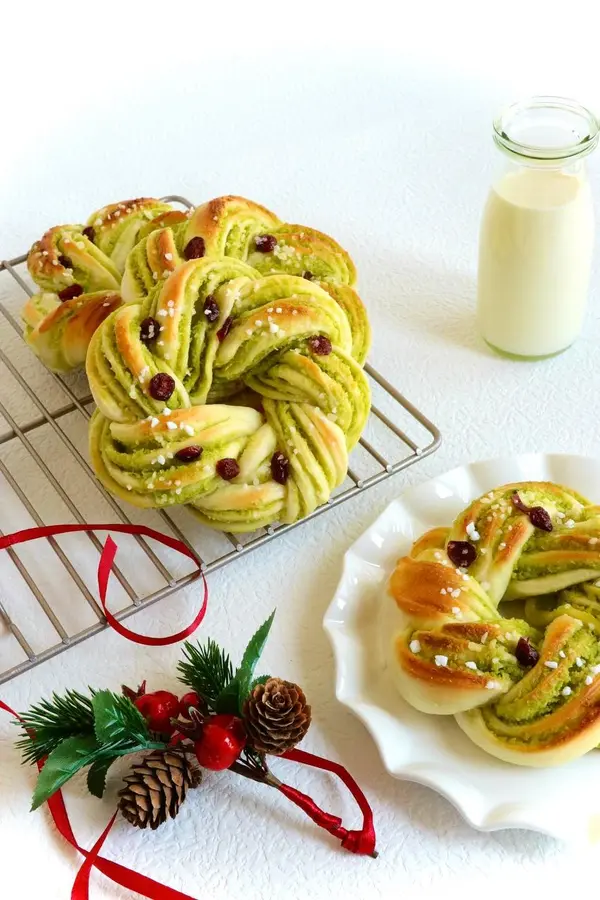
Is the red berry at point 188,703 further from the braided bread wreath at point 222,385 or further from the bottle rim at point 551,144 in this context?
the bottle rim at point 551,144

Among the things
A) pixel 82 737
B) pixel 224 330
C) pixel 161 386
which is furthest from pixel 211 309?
pixel 82 737

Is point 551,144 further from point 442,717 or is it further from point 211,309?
point 442,717

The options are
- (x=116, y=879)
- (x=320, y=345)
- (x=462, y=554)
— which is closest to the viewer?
(x=116, y=879)

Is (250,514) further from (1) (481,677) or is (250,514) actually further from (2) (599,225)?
(2) (599,225)

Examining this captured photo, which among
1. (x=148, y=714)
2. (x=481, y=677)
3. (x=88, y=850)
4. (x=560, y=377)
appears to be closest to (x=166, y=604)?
(x=148, y=714)

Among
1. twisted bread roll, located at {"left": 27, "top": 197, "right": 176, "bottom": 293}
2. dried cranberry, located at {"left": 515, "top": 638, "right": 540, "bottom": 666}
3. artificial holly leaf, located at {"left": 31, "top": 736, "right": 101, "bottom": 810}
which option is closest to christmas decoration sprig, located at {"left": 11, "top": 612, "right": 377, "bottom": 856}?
artificial holly leaf, located at {"left": 31, "top": 736, "right": 101, "bottom": 810}

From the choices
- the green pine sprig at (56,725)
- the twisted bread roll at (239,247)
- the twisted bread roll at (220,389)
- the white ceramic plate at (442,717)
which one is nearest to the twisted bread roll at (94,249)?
the twisted bread roll at (239,247)

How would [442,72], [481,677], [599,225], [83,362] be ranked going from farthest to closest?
[442,72] < [599,225] < [83,362] < [481,677]

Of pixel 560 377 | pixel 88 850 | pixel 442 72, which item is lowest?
pixel 88 850
